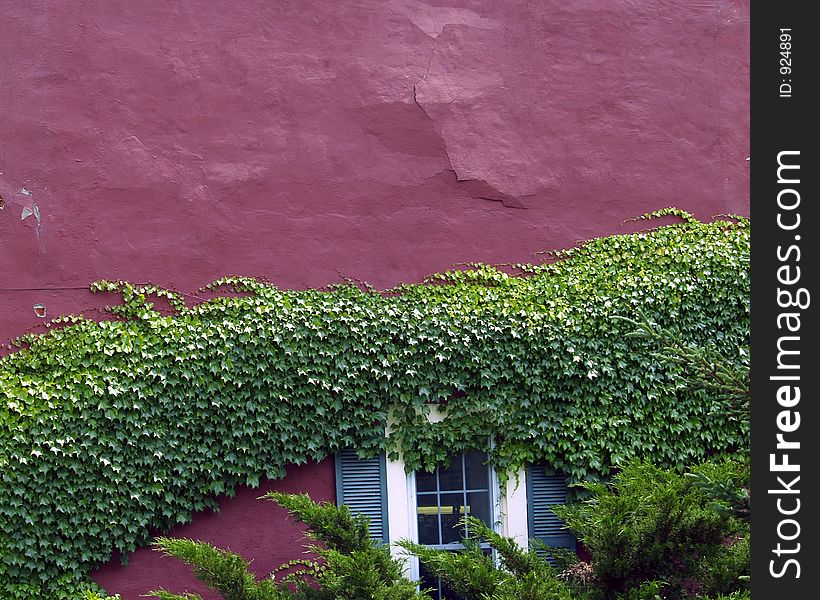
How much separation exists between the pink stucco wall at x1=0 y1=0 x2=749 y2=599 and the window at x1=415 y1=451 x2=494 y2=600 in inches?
35.4

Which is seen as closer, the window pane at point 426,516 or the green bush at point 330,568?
the green bush at point 330,568

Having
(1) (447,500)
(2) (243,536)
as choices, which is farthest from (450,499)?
(2) (243,536)

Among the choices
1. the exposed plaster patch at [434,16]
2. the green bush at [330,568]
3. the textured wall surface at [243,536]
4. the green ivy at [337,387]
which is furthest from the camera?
the exposed plaster patch at [434,16]

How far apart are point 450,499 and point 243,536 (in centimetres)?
165

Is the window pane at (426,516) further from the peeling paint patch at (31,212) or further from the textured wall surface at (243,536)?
the peeling paint patch at (31,212)

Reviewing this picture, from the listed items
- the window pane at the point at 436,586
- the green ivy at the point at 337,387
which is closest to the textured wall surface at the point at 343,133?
the green ivy at the point at 337,387

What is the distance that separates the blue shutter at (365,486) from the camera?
6.47 m

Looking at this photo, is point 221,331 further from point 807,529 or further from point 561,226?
point 807,529

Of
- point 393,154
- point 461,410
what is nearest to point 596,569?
point 461,410

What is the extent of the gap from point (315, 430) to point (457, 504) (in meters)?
1.31

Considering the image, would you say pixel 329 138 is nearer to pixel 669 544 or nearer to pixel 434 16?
pixel 434 16

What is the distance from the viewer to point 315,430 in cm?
635

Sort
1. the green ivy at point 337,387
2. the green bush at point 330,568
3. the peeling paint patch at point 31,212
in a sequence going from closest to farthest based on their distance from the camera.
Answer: the green bush at point 330,568, the green ivy at point 337,387, the peeling paint patch at point 31,212

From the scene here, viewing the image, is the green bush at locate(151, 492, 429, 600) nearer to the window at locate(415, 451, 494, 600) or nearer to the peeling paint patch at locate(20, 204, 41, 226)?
the window at locate(415, 451, 494, 600)
